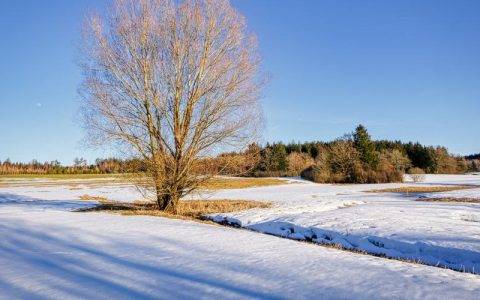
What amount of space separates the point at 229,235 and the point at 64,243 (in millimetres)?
3918

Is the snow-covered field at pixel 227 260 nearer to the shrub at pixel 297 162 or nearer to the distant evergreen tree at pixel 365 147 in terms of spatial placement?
the distant evergreen tree at pixel 365 147

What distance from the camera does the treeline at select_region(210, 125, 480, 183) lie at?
18250mm

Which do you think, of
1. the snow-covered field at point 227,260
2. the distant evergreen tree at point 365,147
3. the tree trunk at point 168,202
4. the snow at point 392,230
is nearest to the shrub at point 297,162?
the distant evergreen tree at point 365,147

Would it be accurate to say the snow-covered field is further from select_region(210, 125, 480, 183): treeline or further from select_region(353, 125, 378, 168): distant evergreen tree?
select_region(353, 125, 378, 168): distant evergreen tree

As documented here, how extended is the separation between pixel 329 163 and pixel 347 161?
114 inches

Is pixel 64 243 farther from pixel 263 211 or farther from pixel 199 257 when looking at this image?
pixel 263 211

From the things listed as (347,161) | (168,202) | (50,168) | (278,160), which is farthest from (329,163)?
(50,168)

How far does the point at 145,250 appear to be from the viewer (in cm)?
827

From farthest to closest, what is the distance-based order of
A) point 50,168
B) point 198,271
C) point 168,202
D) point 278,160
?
point 50,168 < point 278,160 < point 168,202 < point 198,271

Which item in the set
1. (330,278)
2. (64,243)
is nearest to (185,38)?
(64,243)

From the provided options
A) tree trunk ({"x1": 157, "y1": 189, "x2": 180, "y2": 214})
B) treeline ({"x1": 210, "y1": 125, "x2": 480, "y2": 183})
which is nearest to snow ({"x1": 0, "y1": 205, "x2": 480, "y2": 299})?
tree trunk ({"x1": 157, "y1": 189, "x2": 180, "y2": 214})

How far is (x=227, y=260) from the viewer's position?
7.32 meters

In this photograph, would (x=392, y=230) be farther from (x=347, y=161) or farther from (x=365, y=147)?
(x=365, y=147)

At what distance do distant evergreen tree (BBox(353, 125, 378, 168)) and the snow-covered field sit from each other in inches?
1712
